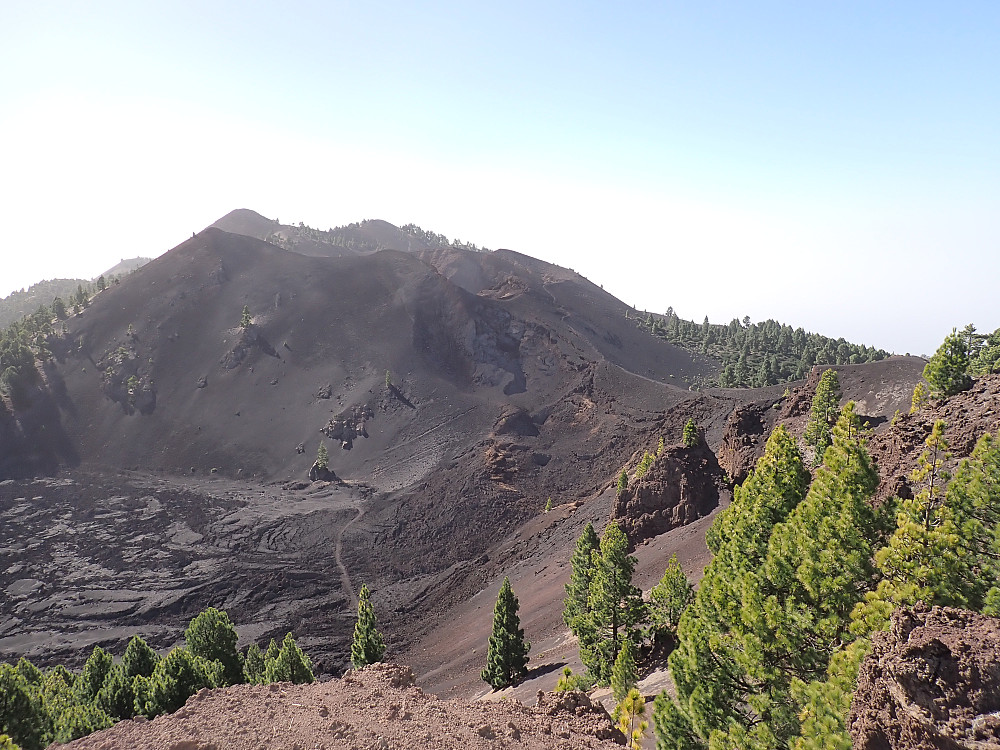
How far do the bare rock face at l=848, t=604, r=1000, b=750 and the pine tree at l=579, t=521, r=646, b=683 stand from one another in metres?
16.3

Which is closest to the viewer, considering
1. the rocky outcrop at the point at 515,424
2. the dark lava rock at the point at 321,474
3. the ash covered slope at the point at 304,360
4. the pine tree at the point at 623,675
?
the pine tree at the point at 623,675

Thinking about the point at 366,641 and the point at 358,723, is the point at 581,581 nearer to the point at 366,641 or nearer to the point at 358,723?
the point at 366,641

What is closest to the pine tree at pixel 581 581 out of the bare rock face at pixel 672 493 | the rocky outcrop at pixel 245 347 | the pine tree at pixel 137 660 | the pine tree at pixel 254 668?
the bare rock face at pixel 672 493

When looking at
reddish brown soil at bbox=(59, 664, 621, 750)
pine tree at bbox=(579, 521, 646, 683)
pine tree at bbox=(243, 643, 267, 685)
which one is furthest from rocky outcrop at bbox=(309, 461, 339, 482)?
reddish brown soil at bbox=(59, 664, 621, 750)

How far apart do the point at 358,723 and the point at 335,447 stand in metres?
64.1

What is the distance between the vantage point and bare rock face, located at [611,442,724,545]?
140 feet

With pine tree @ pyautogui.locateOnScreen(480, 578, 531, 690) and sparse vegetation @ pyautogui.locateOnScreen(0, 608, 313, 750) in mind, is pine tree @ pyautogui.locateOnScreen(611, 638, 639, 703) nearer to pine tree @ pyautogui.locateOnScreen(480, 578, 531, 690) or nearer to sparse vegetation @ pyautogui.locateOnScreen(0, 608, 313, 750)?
pine tree @ pyautogui.locateOnScreen(480, 578, 531, 690)

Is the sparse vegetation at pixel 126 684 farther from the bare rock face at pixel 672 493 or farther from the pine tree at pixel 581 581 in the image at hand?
the bare rock face at pixel 672 493

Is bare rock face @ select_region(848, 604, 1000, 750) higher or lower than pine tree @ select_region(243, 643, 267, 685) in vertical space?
higher

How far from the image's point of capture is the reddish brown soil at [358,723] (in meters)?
11.3

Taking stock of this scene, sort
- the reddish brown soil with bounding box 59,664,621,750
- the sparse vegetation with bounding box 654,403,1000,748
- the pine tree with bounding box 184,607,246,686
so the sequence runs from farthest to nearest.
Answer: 1. the pine tree with bounding box 184,607,246,686
2. the reddish brown soil with bounding box 59,664,621,750
3. the sparse vegetation with bounding box 654,403,1000,748

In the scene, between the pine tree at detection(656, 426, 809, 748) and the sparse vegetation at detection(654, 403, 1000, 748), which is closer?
the sparse vegetation at detection(654, 403, 1000, 748)

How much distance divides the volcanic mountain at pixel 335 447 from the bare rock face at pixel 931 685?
27207mm

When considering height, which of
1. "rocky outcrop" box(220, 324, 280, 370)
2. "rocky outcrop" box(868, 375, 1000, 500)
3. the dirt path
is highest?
"rocky outcrop" box(220, 324, 280, 370)
